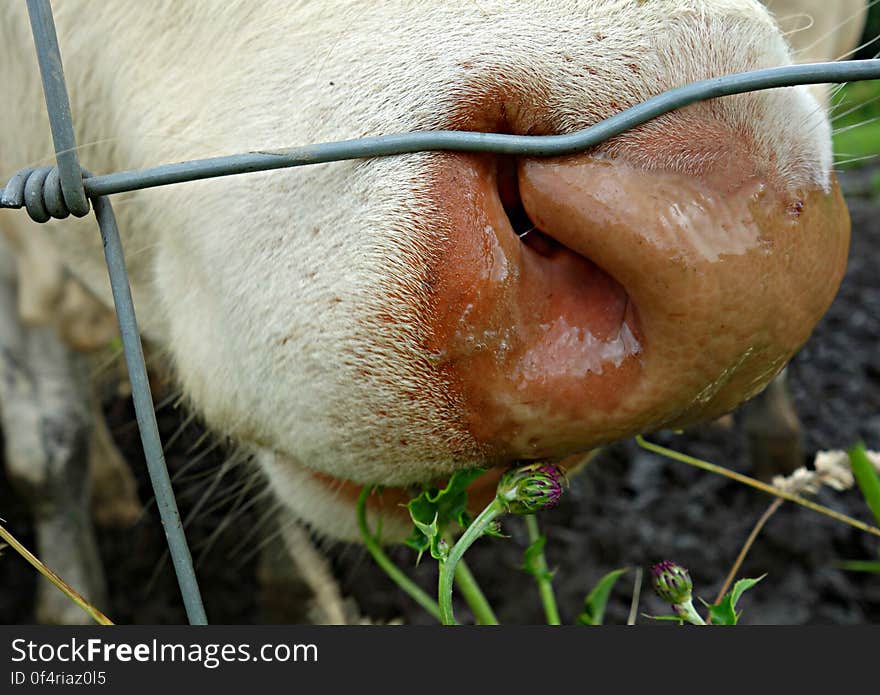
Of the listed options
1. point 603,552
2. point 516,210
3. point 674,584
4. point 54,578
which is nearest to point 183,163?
point 516,210

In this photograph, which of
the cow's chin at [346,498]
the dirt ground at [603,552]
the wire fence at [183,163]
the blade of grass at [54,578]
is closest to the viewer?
the wire fence at [183,163]

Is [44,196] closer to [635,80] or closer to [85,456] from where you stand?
[635,80]

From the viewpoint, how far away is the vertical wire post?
0.85 metres

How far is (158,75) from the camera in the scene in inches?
46.3

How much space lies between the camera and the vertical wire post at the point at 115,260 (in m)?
0.85

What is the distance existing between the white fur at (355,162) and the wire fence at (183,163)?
38 mm

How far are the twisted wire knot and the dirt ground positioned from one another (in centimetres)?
127

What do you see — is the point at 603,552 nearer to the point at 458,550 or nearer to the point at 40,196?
the point at 458,550

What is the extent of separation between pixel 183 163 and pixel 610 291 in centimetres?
39

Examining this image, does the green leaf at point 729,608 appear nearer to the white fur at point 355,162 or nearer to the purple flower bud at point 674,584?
the purple flower bud at point 674,584

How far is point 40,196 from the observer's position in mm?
864

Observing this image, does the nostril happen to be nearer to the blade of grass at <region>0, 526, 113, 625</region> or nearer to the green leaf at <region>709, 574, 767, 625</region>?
the green leaf at <region>709, 574, 767, 625</region>

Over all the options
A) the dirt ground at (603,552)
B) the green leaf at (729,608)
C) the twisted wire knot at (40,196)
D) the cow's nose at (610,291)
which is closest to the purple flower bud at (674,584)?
the green leaf at (729,608)

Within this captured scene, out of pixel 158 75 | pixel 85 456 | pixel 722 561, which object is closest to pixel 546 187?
pixel 158 75
